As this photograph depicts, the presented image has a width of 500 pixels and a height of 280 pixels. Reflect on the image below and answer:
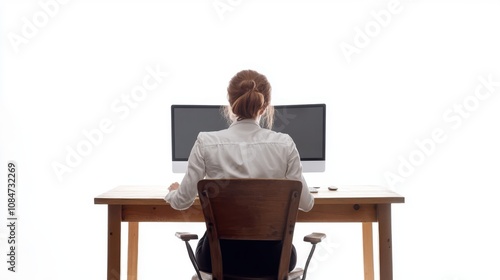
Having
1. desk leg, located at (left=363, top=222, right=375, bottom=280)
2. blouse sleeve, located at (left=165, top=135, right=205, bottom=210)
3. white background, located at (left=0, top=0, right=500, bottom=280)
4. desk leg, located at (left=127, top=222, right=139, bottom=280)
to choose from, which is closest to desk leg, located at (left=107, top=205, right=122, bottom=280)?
blouse sleeve, located at (left=165, top=135, right=205, bottom=210)

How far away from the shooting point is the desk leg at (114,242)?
2.12 m

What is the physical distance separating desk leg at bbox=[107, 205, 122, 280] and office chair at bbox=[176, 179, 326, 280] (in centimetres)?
63

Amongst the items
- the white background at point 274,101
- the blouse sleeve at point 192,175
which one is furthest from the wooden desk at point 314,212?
the white background at point 274,101

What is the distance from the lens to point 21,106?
294 centimetres

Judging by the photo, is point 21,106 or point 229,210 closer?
point 229,210

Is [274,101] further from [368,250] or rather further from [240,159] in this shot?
[240,159]

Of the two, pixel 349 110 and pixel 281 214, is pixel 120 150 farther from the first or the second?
pixel 281 214

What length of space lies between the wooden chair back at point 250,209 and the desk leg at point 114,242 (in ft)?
2.08

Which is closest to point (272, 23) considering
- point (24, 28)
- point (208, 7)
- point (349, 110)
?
point (208, 7)

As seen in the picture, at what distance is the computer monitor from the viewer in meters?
2.54

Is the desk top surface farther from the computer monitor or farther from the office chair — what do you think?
the office chair

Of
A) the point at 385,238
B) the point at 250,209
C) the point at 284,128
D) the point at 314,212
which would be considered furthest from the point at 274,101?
the point at 250,209

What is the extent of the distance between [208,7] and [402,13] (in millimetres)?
1174

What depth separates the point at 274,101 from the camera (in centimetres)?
299
